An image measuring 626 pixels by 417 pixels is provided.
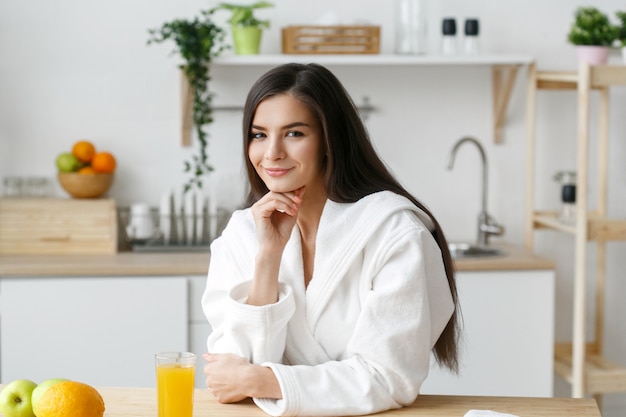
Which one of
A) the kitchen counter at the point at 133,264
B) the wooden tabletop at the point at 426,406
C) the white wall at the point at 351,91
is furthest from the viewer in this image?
the white wall at the point at 351,91

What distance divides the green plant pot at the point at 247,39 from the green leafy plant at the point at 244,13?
0.02 meters

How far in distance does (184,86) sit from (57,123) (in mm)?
487

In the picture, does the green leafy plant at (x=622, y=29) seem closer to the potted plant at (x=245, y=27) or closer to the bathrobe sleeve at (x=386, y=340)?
the potted plant at (x=245, y=27)

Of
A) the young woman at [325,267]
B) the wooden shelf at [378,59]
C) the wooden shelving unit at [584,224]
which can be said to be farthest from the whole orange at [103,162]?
the young woman at [325,267]

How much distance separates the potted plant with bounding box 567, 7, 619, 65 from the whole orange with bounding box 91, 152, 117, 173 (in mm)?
1647

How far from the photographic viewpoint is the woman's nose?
70.2 inches

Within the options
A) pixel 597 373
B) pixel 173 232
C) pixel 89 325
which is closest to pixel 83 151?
pixel 173 232

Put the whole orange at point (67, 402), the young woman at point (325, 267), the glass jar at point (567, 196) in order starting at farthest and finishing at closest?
the glass jar at point (567, 196) → the young woman at point (325, 267) → the whole orange at point (67, 402)

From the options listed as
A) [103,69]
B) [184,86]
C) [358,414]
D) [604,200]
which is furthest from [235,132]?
[358,414]

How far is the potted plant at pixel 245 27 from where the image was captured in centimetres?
333

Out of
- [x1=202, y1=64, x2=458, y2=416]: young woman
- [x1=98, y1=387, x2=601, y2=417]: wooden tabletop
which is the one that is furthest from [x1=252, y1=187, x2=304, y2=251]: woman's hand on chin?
[x1=98, y1=387, x2=601, y2=417]: wooden tabletop

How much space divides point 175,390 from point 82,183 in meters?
2.03

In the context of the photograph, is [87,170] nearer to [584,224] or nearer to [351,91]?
[351,91]

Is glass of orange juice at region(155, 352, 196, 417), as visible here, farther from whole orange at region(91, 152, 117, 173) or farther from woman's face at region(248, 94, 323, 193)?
whole orange at region(91, 152, 117, 173)
